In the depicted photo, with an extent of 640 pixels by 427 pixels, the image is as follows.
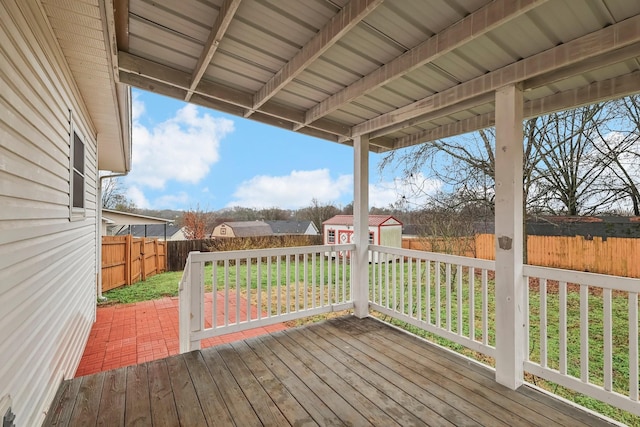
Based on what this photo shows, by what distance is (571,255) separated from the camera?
15.1 feet

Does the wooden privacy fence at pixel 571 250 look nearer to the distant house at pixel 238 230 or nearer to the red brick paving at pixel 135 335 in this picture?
the red brick paving at pixel 135 335

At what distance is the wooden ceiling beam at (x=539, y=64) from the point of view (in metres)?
1.67

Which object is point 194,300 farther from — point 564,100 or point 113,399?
point 564,100

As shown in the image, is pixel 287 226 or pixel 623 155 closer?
pixel 623 155

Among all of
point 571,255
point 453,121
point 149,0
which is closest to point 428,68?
point 453,121

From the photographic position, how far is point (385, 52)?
7.01 feet

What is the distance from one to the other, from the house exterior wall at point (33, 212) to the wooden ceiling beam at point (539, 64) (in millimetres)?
2927

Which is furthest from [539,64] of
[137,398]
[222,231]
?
[222,231]

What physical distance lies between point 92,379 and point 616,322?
6.27m

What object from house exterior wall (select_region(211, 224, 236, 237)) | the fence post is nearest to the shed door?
the fence post

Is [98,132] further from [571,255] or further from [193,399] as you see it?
[571,255]

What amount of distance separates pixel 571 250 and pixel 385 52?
4653 mm

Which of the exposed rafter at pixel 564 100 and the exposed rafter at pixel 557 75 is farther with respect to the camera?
the exposed rafter at pixel 564 100

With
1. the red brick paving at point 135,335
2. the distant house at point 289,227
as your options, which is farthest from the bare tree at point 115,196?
the red brick paving at point 135,335
